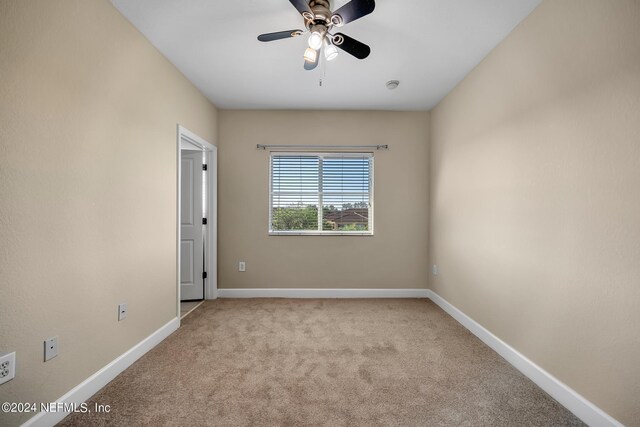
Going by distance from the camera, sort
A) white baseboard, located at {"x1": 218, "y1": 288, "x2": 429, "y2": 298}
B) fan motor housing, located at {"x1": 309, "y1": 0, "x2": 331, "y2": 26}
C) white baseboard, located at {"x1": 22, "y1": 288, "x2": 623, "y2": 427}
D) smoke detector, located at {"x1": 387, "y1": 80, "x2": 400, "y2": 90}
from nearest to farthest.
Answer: white baseboard, located at {"x1": 22, "y1": 288, "x2": 623, "y2": 427} < fan motor housing, located at {"x1": 309, "y1": 0, "x2": 331, "y2": 26} < smoke detector, located at {"x1": 387, "y1": 80, "x2": 400, "y2": 90} < white baseboard, located at {"x1": 218, "y1": 288, "x2": 429, "y2": 298}

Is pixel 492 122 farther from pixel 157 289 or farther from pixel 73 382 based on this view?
pixel 73 382

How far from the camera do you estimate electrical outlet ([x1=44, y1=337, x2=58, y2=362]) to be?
57.2 inches

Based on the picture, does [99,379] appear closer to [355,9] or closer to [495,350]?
[355,9]

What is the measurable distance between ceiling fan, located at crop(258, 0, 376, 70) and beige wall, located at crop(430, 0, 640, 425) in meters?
1.25

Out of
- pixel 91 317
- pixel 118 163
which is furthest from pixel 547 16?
pixel 91 317

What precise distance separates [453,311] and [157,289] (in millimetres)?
3150

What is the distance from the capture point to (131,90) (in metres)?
2.08

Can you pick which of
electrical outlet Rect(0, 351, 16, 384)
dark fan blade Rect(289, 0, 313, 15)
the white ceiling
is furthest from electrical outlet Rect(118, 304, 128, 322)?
dark fan blade Rect(289, 0, 313, 15)

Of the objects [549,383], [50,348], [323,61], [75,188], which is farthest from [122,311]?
[549,383]

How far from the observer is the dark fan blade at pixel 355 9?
1.53m

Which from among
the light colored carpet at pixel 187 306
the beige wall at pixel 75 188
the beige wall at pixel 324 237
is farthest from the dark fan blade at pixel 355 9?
the light colored carpet at pixel 187 306

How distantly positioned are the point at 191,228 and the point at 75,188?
82.8 inches

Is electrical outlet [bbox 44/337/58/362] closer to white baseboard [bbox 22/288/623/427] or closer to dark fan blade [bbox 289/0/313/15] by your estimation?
white baseboard [bbox 22/288/623/427]

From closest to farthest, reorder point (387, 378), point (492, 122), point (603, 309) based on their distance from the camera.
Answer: point (603, 309)
point (387, 378)
point (492, 122)
